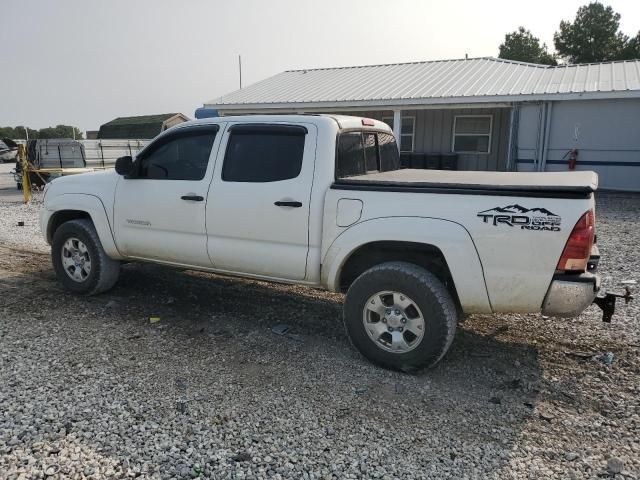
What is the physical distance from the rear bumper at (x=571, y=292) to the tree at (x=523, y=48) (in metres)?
52.6

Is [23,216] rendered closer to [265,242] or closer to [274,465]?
[265,242]

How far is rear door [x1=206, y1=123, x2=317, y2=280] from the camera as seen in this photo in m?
4.09

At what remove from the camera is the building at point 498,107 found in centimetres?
1401

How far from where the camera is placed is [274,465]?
2.73 metres

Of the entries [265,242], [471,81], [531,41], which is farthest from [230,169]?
[531,41]

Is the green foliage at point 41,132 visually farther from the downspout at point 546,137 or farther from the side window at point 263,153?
the side window at point 263,153

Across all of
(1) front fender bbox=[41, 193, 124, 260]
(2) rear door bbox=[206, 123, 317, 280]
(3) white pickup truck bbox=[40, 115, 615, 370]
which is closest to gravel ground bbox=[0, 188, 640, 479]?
(3) white pickup truck bbox=[40, 115, 615, 370]

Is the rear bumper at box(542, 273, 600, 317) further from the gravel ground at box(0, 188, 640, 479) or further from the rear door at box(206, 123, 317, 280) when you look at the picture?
the rear door at box(206, 123, 317, 280)

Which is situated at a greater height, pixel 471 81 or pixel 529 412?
pixel 471 81

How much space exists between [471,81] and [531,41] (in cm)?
4144

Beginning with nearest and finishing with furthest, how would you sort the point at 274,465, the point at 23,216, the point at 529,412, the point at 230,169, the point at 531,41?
the point at 274,465 < the point at 529,412 < the point at 230,169 < the point at 23,216 < the point at 531,41

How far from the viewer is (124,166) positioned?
4910 millimetres

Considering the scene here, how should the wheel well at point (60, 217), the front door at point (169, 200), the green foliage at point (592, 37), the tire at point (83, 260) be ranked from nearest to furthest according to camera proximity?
1. the front door at point (169, 200)
2. the tire at point (83, 260)
3. the wheel well at point (60, 217)
4. the green foliage at point (592, 37)

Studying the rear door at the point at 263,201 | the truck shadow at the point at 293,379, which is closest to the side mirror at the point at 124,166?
the rear door at the point at 263,201
